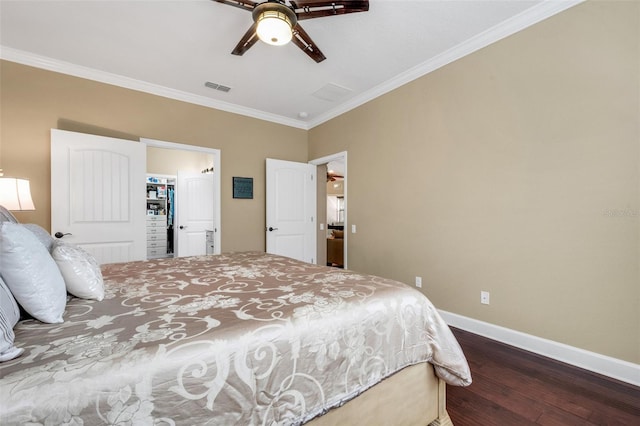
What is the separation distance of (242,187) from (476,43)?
3.38 meters

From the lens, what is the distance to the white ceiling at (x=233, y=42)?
2262 millimetres

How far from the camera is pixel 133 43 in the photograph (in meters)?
2.70

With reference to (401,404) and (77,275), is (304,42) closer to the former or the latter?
(77,275)

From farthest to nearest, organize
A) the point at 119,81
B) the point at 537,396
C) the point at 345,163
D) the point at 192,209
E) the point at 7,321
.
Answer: the point at 192,209, the point at 345,163, the point at 119,81, the point at 537,396, the point at 7,321

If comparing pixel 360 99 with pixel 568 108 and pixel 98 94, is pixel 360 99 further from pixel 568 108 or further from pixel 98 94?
pixel 98 94

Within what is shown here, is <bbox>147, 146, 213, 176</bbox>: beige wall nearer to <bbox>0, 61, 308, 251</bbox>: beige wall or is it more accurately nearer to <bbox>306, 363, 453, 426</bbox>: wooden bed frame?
<bbox>0, 61, 308, 251</bbox>: beige wall

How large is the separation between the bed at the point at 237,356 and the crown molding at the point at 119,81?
2.83 metres

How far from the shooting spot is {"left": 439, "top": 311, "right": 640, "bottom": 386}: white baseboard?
1.87 m

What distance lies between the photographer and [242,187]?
4309 mm

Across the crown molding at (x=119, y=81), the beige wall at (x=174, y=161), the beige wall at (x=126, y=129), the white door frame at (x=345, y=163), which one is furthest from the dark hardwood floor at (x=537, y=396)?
the beige wall at (x=174, y=161)

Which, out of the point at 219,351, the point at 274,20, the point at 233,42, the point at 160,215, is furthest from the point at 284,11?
the point at 160,215

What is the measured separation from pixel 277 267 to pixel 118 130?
9.46 feet

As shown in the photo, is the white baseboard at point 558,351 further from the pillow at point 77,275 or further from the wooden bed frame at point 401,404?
the pillow at point 77,275

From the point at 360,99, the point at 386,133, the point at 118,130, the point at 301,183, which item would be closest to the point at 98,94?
the point at 118,130
